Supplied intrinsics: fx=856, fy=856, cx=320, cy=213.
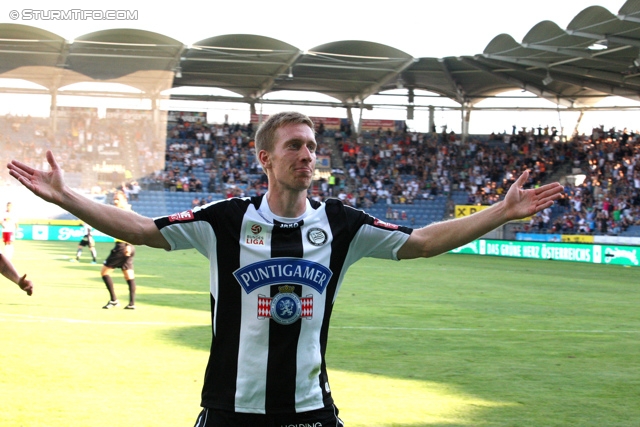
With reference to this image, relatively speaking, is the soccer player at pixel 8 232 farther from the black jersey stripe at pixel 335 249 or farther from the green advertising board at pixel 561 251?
the black jersey stripe at pixel 335 249

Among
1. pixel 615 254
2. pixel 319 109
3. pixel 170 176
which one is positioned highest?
pixel 319 109

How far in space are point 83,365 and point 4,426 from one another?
2.81 meters

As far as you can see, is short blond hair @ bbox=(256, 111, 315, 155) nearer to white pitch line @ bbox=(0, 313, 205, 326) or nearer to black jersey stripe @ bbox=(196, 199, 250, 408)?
black jersey stripe @ bbox=(196, 199, 250, 408)

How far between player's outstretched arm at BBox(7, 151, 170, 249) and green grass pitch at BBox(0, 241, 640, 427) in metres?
3.62

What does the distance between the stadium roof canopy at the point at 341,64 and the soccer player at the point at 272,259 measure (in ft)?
117

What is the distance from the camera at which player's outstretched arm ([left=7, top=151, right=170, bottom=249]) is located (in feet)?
13.1

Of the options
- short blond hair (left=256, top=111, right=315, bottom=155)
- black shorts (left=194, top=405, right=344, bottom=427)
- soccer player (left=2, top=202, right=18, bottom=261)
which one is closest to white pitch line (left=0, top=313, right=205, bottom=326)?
short blond hair (left=256, top=111, right=315, bottom=155)

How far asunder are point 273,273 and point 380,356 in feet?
23.6

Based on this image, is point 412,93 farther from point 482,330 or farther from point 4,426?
point 4,426

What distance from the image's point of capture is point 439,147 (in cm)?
5775

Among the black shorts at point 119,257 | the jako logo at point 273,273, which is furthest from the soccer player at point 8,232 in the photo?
the jako logo at point 273,273

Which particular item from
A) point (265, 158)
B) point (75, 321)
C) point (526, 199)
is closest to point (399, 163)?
point (75, 321)

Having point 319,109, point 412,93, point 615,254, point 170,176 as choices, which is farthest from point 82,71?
point 615,254

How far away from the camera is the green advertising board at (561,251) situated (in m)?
35.2
